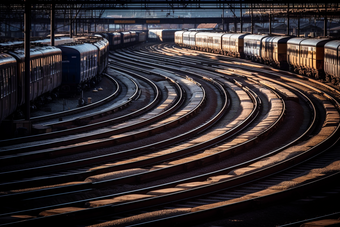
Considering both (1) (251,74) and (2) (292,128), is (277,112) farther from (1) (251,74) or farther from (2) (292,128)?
(1) (251,74)

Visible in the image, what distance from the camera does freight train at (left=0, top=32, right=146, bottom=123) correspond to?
18734 millimetres

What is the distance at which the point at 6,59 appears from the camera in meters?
18.4

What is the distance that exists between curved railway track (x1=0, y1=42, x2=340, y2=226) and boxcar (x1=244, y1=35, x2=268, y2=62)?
25.7m

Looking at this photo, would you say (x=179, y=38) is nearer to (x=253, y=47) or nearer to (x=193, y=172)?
(x=253, y=47)

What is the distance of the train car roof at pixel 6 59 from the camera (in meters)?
17.8

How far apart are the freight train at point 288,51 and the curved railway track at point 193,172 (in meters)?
8.25

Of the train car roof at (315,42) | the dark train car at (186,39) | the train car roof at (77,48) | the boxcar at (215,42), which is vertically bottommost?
the train car roof at (77,48)

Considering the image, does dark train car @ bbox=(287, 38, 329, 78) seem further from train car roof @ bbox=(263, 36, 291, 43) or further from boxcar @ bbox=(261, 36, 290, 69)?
train car roof @ bbox=(263, 36, 291, 43)

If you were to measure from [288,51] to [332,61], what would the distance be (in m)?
11.1

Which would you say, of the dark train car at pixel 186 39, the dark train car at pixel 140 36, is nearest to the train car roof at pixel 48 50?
the dark train car at pixel 186 39

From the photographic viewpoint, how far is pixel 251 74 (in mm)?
43219

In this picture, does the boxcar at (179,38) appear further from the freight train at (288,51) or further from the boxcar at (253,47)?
the boxcar at (253,47)

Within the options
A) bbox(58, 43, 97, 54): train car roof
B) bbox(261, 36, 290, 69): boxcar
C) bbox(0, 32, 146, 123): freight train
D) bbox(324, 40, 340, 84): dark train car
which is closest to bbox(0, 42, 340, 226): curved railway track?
bbox(0, 32, 146, 123): freight train

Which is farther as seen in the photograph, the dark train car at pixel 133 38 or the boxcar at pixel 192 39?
the dark train car at pixel 133 38
